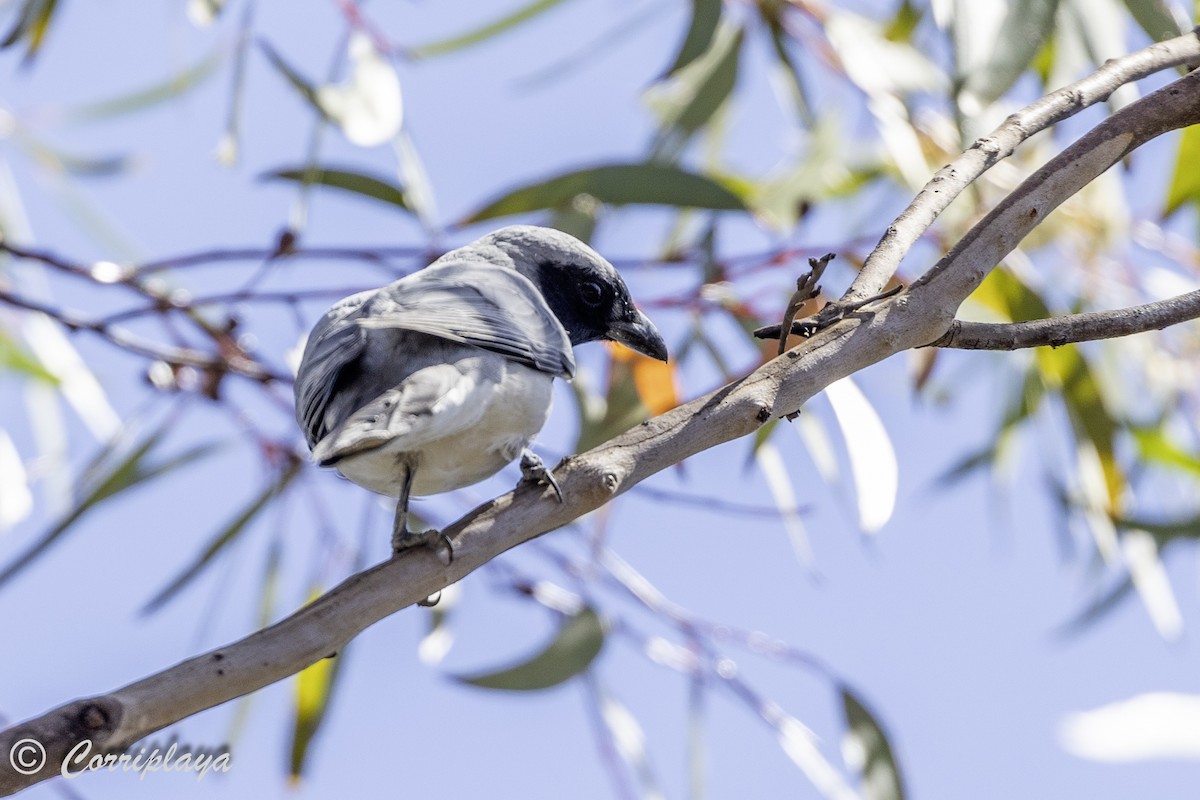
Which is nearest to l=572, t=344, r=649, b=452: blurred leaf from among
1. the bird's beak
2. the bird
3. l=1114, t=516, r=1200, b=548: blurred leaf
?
the bird's beak

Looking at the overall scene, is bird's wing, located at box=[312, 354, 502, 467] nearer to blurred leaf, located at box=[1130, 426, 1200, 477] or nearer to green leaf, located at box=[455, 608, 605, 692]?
green leaf, located at box=[455, 608, 605, 692]

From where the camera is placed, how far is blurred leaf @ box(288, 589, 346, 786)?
2.47 m

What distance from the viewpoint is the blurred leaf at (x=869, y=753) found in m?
2.54

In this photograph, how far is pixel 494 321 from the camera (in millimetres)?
1739

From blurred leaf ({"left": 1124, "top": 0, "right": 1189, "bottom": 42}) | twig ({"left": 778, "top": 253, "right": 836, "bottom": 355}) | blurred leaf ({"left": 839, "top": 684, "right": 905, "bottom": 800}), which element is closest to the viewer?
twig ({"left": 778, "top": 253, "right": 836, "bottom": 355})

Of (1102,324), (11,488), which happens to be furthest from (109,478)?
(1102,324)

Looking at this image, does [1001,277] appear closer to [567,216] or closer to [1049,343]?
[567,216]

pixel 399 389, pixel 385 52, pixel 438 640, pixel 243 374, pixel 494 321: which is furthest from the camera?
pixel 438 640

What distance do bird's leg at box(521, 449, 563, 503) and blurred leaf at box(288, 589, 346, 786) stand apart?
97 cm

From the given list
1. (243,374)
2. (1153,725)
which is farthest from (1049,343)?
(243,374)

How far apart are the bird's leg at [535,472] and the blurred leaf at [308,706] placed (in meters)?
0.97

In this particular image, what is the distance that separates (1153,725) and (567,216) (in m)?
1.45

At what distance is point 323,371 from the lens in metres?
1.65

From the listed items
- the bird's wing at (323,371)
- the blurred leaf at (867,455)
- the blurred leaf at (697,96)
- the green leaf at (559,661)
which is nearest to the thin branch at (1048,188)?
the blurred leaf at (867,455)
